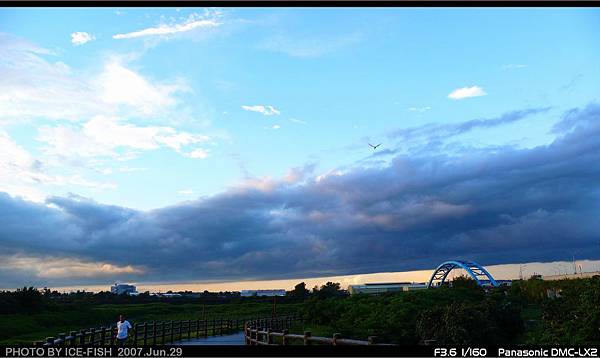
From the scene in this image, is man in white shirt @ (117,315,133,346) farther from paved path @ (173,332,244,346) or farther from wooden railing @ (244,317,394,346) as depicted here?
paved path @ (173,332,244,346)

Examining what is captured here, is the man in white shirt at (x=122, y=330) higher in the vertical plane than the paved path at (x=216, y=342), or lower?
higher

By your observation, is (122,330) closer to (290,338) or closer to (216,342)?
(290,338)

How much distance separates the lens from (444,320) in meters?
26.9

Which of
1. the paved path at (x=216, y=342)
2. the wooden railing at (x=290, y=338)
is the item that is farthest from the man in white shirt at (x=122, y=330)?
the paved path at (x=216, y=342)

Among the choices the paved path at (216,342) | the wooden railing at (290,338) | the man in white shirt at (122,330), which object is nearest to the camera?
the wooden railing at (290,338)

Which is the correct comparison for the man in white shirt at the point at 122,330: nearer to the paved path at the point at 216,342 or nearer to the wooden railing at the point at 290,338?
the wooden railing at the point at 290,338

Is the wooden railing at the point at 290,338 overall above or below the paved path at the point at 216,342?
above

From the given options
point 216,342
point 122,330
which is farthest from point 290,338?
point 216,342

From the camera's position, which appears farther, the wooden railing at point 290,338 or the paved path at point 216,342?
the paved path at point 216,342

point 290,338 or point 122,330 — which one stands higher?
point 122,330

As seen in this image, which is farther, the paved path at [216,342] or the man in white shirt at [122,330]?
the paved path at [216,342]

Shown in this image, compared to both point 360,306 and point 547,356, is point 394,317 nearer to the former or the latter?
point 360,306

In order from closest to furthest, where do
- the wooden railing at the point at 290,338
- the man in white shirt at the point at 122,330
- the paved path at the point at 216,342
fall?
1. the wooden railing at the point at 290,338
2. the man in white shirt at the point at 122,330
3. the paved path at the point at 216,342

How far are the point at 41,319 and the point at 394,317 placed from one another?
4432 cm
